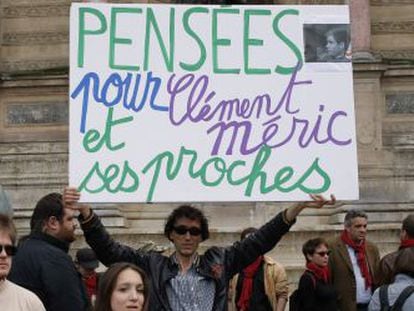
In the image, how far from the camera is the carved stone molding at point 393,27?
15953mm

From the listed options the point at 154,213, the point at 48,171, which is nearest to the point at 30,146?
the point at 48,171

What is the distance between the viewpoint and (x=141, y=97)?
5867 mm

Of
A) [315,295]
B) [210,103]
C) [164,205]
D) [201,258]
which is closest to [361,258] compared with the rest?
[315,295]

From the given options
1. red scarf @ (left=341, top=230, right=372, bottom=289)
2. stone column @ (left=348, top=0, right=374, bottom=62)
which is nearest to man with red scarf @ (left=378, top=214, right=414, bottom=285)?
red scarf @ (left=341, top=230, right=372, bottom=289)

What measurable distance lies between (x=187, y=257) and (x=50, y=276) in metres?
0.73

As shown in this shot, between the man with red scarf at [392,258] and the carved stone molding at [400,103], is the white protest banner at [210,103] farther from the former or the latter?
the carved stone molding at [400,103]

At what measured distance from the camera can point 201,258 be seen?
5.38 m

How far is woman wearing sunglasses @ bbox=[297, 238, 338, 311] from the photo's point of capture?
789 cm

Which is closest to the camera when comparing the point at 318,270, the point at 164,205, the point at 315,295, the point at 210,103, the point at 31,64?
the point at 210,103

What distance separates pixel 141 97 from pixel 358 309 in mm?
3323

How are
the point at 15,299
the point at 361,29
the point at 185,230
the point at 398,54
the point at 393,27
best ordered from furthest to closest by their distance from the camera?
the point at 393,27, the point at 398,54, the point at 361,29, the point at 185,230, the point at 15,299

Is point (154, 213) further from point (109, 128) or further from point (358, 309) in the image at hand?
point (109, 128)

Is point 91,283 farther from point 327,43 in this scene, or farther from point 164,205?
point 164,205

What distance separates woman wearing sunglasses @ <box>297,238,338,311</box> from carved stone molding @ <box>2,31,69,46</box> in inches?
359
